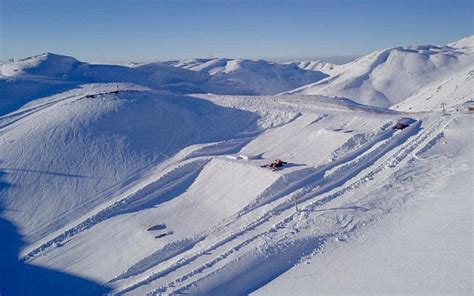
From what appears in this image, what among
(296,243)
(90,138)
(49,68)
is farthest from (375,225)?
(49,68)

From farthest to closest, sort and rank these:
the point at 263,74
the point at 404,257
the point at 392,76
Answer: the point at 263,74 → the point at 392,76 → the point at 404,257

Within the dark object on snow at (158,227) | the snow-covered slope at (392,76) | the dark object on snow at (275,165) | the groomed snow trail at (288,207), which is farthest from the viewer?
the snow-covered slope at (392,76)

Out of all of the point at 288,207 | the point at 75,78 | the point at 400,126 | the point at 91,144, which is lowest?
the point at 288,207

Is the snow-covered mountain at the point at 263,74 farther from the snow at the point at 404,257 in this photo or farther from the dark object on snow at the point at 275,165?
the snow at the point at 404,257

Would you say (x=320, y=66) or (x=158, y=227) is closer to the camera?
(x=158, y=227)

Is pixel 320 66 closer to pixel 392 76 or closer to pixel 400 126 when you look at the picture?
pixel 392 76

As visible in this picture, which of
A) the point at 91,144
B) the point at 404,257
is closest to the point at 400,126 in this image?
the point at 404,257

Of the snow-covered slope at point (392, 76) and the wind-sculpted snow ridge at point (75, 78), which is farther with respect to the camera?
the snow-covered slope at point (392, 76)

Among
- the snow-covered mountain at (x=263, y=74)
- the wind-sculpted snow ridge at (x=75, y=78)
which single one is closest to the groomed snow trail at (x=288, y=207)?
the wind-sculpted snow ridge at (x=75, y=78)
